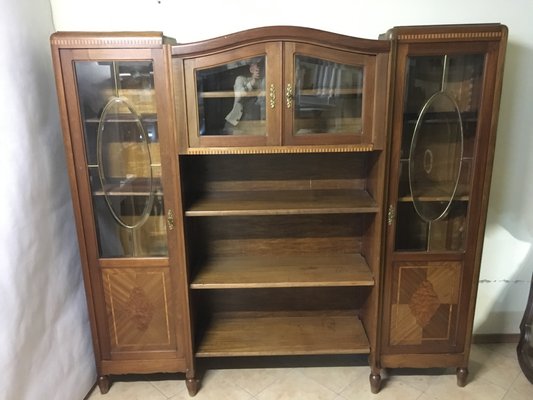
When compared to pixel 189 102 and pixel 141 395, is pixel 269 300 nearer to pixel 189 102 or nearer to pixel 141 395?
pixel 141 395

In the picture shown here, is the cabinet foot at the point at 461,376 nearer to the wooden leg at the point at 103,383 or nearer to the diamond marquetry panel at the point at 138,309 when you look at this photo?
the diamond marquetry panel at the point at 138,309

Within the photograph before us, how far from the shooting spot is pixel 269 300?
216cm

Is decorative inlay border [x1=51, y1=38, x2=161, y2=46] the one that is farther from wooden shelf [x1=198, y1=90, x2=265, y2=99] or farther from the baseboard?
the baseboard

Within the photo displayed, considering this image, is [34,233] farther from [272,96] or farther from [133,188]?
[272,96]

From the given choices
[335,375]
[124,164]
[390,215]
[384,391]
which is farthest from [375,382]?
[124,164]

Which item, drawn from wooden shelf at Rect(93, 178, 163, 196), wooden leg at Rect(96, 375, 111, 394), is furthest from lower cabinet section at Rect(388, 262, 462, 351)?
wooden leg at Rect(96, 375, 111, 394)

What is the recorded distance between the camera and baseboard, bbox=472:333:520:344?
7.51 feet

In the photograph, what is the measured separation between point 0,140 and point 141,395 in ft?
4.45

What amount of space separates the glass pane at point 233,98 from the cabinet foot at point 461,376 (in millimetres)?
1547

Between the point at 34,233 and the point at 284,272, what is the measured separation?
1118 mm

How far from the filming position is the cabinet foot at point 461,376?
1927mm

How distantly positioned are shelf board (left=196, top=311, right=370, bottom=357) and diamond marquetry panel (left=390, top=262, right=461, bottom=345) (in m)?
0.22

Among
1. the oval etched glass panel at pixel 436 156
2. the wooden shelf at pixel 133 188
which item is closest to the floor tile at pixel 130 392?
the wooden shelf at pixel 133 188

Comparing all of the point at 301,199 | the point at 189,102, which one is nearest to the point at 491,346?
the point at 301,199
